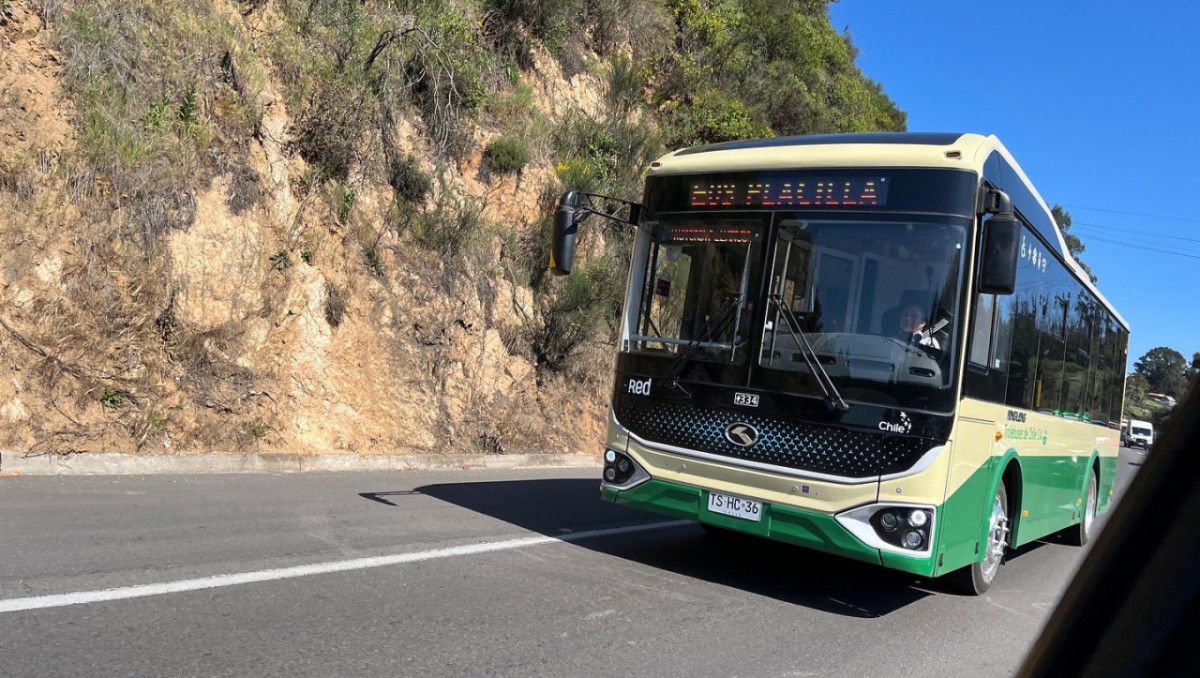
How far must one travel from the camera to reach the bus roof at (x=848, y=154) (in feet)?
21.9

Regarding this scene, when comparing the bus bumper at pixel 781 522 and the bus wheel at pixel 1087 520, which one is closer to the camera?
the bus bumper at pixel 781 522

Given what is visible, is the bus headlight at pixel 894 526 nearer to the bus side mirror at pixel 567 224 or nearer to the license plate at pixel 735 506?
the license plate at pixel 735 506

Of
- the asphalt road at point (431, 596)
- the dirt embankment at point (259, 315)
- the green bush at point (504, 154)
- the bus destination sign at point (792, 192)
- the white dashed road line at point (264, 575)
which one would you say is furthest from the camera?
the green bush at point (504, 154)

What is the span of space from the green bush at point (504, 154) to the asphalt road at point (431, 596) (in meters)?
10.1

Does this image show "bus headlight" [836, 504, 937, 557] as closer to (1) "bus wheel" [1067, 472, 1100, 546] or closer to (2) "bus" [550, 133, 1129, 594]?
(2) "bus" [550, 133, 1129, 594]

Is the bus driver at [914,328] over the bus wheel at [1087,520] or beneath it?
over

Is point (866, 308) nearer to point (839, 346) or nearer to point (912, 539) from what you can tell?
point (839, 346)

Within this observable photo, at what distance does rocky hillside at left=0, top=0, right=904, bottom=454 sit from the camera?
38.0 feet

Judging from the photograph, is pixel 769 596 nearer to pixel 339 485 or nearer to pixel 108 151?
pixel 339 485

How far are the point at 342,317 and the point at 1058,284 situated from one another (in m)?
9.97

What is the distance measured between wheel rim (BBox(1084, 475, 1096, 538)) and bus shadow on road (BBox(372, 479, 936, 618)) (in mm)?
4752

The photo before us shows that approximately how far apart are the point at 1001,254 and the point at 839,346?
1208 mm

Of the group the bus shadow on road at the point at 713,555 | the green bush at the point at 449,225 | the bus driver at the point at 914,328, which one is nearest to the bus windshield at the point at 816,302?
the bus driver at the point at 914,328

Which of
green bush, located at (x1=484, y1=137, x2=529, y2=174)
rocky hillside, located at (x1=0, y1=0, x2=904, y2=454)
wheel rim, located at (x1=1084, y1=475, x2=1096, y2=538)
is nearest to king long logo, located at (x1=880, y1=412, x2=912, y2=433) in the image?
wheel rim, located at (x1=1084, y1=475, x2=1096, y2=538)
